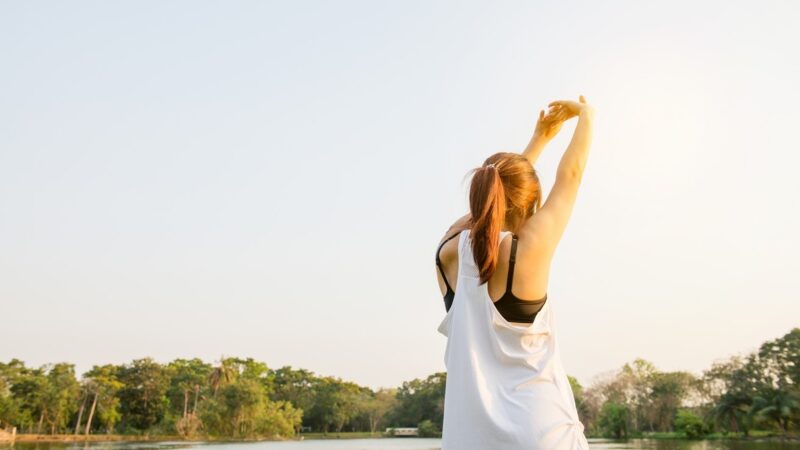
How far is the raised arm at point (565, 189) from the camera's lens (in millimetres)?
1158

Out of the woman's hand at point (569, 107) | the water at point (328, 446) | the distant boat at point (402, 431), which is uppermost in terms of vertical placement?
the woman's hand at point (569, 107)

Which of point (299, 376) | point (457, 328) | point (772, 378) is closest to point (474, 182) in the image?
point (457, 328)

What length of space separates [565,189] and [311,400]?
59387 millimetres

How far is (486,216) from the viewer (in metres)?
1.13

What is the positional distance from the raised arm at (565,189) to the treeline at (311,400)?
128 feet

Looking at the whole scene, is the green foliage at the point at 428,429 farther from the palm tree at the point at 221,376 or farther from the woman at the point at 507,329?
the woman at the point at 507,329

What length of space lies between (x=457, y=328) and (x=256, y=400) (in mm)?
39959

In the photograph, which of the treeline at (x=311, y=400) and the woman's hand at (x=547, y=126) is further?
the treeline at (x=311, y=400)

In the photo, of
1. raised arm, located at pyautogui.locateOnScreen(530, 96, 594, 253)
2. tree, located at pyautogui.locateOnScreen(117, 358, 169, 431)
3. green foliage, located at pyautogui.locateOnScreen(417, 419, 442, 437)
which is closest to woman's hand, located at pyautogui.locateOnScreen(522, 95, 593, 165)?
raised arm, located at pyautogui.locateOnScreen(530, 96, 594, 253)

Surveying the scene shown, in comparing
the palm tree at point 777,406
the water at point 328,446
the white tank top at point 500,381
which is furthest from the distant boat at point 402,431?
the white tank top at point 500,381

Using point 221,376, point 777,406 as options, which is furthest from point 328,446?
point 777,406

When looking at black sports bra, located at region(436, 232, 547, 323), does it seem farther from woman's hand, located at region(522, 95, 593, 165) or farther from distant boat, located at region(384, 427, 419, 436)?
distant boat, located at region(384, 427, 419, 436)

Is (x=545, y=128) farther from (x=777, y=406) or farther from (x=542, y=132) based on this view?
(x=777, y=406)

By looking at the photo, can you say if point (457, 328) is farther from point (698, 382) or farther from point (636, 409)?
point (636, 409)
